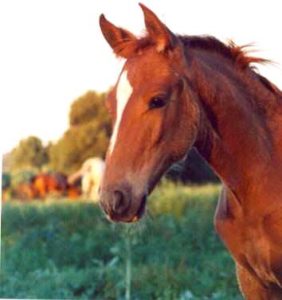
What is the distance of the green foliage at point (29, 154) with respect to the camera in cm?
589

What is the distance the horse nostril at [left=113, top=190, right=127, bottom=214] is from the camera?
118 inches

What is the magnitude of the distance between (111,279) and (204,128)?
106 inches

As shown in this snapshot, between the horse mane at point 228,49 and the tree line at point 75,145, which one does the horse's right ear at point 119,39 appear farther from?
the tree line at point 75,145

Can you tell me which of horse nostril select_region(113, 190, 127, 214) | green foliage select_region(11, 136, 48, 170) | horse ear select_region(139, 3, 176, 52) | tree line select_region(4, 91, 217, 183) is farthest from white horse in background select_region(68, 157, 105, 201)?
horse nostril select_region(113, 190, 127, 214)

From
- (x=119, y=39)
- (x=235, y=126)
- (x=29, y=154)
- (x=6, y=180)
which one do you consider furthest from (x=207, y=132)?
(x=6, y=180)

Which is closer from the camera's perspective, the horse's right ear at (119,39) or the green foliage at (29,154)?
the horse's right ear at (119,39)

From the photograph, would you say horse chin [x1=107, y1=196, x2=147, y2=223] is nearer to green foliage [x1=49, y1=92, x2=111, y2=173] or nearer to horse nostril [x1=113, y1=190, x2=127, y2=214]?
horse nostril [x1=113, y1=190, x2=127, y2=214]

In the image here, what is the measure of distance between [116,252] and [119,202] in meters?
2.83

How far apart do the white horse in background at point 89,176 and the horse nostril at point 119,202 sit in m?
2.73

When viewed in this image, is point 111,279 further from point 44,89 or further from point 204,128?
point 204,128

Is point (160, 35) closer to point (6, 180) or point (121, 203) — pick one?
point (121, 203)

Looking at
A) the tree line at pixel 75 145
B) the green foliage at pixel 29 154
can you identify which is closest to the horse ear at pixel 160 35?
the tree line at pixel 75 145

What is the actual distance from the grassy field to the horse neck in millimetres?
2327

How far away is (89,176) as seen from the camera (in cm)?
582
